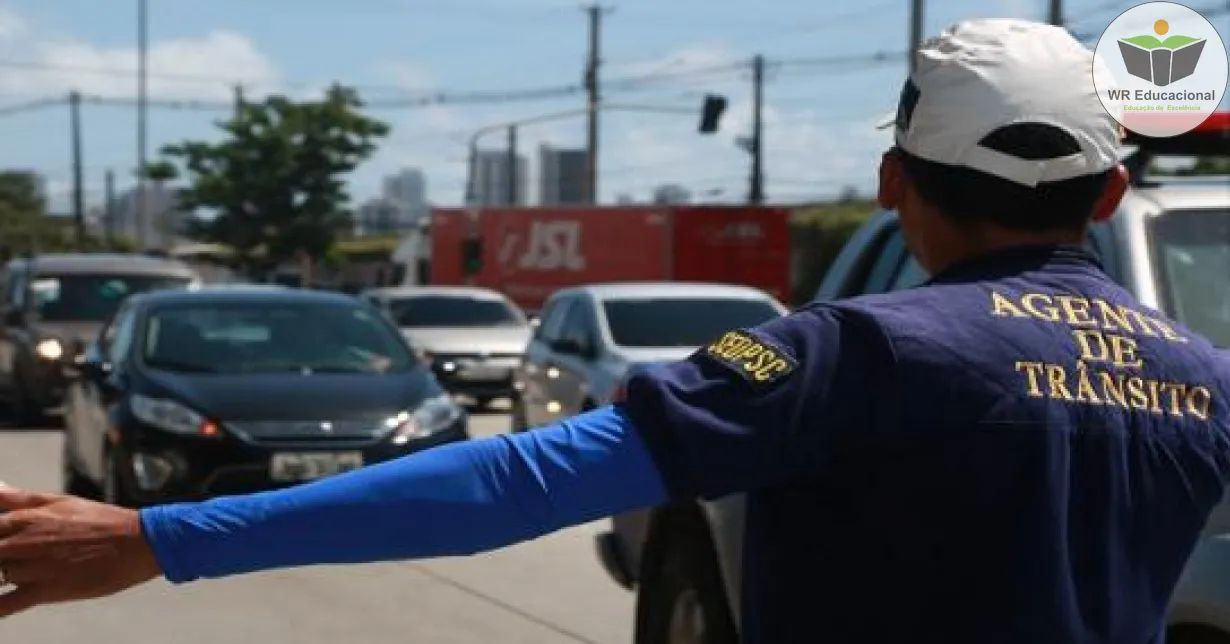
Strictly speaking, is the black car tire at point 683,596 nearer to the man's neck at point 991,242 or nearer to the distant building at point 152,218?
the man's neck at point 991,242

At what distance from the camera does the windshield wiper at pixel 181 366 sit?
412 inches

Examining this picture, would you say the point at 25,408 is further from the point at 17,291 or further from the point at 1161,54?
the point at 1161,54

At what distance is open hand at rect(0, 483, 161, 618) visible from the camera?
185 cm

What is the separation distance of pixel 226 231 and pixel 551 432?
64.6 metres

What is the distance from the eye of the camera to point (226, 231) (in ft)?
213

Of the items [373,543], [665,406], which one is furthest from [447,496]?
[665,406]

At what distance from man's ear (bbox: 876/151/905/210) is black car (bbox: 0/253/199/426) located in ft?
55.2

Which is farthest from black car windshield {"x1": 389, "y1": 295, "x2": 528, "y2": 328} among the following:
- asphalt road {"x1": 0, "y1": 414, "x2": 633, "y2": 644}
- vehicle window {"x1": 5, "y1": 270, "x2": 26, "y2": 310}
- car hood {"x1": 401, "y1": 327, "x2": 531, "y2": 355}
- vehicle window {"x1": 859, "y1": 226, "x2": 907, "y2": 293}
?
vehicle window {"x1": 859, "y1": 226, "x2": 907, "y2": 293}

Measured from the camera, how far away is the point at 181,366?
10555 millimetres

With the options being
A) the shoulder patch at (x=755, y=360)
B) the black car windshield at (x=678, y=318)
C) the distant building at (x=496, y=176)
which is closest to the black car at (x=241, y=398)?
the black car windshield at (x=678, y=318)

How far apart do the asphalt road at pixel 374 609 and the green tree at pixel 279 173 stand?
53.6 meters

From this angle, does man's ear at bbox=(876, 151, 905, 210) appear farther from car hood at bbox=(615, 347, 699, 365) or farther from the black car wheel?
car hood at bbox=(615, 347, 699, 365)

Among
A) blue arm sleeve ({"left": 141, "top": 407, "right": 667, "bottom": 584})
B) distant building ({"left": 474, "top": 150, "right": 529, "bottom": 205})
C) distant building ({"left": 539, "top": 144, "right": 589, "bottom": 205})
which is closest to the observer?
blue arm sleeve ({"left": 141, "top": 407, "right": 667, "bottom": 584})

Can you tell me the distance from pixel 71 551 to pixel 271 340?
923 cm
